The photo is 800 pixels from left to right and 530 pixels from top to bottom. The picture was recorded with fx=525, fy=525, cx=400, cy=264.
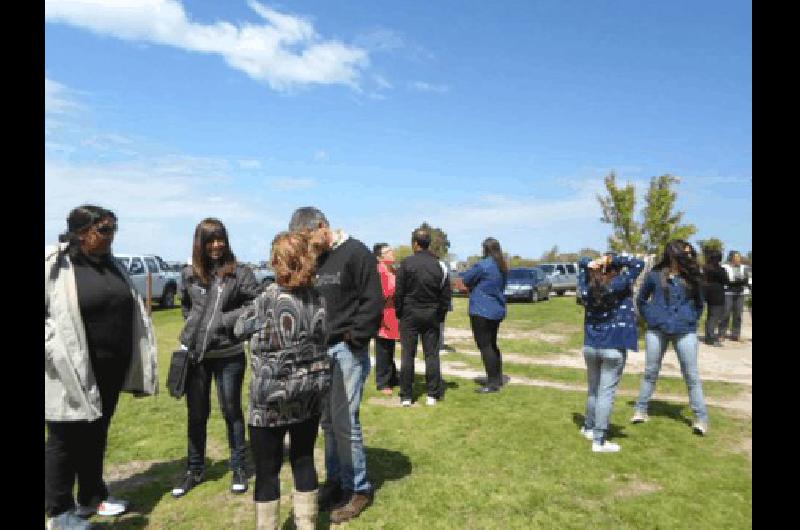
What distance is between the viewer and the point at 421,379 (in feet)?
27.8

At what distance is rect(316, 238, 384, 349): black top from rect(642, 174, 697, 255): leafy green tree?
1151 centimetres

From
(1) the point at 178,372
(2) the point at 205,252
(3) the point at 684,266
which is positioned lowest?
(1) the point at 178,372

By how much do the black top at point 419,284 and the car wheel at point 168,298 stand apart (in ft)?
54.6

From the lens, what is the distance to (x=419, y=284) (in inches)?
263

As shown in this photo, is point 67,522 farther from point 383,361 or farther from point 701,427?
point 701,427

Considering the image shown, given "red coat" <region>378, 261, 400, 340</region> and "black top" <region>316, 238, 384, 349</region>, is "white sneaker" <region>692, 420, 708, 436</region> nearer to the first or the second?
"red coat" <region>378, 261, 400, 340</region>

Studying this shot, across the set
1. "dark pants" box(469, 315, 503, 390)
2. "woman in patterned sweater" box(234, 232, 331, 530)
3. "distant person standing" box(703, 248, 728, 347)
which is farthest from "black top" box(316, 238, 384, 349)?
"distant person standing" box(703, 248, 728, 347)

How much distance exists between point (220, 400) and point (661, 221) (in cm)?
1243

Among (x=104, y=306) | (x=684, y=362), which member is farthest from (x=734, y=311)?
(x=104, y=306)

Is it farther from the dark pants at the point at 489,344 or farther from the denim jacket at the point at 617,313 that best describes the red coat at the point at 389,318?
the denim jacket at the point at 617,313

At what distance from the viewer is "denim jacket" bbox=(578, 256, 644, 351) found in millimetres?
5059

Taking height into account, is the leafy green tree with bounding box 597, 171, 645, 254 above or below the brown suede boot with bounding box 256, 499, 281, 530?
above

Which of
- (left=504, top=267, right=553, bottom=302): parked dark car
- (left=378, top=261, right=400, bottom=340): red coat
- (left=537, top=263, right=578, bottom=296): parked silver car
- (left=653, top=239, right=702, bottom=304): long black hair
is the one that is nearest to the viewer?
(left=653, top=239, right=702, bottom=304): long black hair

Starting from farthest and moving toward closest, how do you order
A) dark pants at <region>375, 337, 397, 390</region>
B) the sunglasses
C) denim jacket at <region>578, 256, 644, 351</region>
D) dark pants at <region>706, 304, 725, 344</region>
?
dark pants at <region>706, 304, 725, 344</region> < dark pants at <region>375, 337, 397, 390</region> < denim jacket at <region>578, 256, 644, 351</region> < the sunglasses
